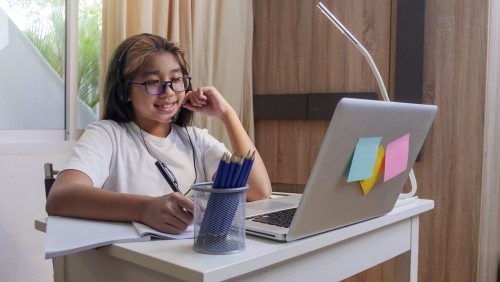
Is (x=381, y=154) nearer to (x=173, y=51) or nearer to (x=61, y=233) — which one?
(x=61, y=233)

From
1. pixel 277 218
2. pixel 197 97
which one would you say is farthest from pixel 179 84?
pixel 277 218

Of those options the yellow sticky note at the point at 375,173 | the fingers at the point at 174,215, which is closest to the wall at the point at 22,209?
the fingers at the point at 174,215

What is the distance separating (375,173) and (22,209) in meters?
1.40

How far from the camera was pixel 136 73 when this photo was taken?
1.32 metres

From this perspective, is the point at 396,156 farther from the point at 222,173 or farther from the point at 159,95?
the point at 159,95

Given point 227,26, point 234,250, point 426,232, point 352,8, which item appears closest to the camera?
point 234,250

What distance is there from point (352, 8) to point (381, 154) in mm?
1555

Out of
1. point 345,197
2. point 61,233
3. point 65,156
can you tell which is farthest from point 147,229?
point 65,156

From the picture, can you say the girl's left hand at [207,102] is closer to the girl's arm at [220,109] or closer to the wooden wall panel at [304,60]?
the girl's arm at [220,109]

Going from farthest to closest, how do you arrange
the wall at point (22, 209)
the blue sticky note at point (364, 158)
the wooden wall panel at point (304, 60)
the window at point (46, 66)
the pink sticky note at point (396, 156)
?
the wooden wall panel at point (304, 60) < the window at point (46, 66) < the wall at point (22, 209) < the pink sticky note at point (396, 156) < the blue sticky note at point (364, 158)

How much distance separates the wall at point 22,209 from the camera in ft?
5.67

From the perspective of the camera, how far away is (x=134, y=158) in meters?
1.30

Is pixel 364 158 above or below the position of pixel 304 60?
below

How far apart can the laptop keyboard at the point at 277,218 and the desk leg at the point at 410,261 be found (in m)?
0.43
